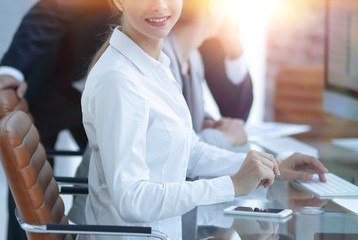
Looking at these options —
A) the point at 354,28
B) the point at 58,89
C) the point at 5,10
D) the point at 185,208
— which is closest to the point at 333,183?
the point at 185,208

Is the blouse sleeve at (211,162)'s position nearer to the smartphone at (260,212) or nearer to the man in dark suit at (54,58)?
the smartphone at (260,212)

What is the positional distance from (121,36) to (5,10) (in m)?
2.28

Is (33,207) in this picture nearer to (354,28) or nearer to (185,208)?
(185,208)

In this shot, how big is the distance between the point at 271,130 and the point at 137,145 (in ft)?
4.74

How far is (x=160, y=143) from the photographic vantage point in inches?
54.4

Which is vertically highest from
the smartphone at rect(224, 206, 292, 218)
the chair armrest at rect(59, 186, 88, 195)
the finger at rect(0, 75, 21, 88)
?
the finger at rect(0, 75, 21, 88)

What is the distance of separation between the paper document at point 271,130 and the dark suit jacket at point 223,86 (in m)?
0.14

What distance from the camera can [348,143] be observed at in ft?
7.93

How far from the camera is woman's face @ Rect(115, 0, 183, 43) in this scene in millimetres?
1415

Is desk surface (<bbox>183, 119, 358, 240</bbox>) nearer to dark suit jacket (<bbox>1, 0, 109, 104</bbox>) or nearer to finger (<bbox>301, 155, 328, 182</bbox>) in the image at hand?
finger (<bbox>301, 155, 328, 182</bbox>)

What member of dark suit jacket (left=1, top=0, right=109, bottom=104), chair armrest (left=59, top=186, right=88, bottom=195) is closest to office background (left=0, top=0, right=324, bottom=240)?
dark suit jacket (left=1, top=0, right=109, bottom=104)

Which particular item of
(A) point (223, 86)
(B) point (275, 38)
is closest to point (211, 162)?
(A) point (223, 86)

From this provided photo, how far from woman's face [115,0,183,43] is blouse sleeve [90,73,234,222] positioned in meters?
0.16

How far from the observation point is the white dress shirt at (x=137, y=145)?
1280 mm
